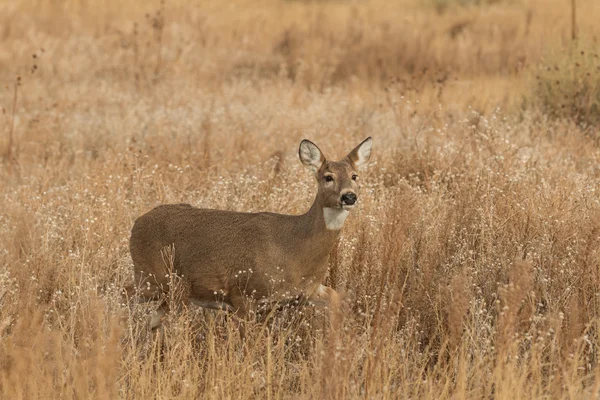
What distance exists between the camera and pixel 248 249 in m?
5.93

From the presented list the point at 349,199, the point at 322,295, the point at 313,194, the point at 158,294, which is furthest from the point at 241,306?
the point at 313,194

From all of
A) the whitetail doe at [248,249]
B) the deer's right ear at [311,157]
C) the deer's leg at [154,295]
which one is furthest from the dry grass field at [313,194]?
the deer's right ear at [311,157]

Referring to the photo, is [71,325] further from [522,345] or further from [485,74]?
[485,74]

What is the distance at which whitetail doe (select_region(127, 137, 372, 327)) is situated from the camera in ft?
19.1

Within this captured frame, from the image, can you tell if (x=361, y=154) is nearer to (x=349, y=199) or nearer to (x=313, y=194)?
(x=349, y=199)

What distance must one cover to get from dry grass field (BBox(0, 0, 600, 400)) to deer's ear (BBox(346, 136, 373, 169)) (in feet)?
1.50

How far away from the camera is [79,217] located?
299 inches

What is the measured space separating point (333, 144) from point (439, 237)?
3188 mm

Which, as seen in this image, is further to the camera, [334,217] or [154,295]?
[154,295]

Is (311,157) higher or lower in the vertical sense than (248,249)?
higher

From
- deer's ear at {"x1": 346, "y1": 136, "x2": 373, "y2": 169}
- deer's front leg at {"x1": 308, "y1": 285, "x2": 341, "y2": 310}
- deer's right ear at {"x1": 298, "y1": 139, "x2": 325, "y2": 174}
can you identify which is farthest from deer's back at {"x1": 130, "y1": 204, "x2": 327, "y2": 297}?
deer's ear at {"x1": 346, "y1": 136, "x2": 373, "y2": 169}

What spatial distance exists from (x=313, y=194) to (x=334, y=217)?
2.05 m

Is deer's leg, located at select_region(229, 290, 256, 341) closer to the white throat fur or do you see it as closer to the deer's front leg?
the deer's front leg

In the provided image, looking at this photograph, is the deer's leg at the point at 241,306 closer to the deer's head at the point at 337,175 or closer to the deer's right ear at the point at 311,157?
the deer's head at the point at 337,175
